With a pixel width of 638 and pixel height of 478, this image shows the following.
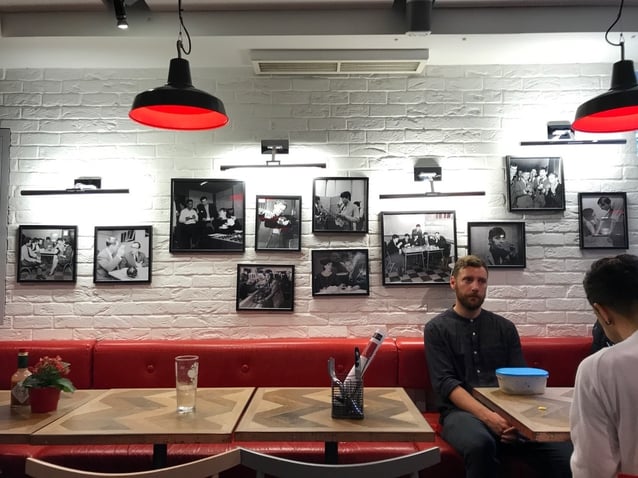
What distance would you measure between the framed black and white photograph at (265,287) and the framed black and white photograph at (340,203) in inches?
14.0

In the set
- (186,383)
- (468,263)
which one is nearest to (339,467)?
(186,383)

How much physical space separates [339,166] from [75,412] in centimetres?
208

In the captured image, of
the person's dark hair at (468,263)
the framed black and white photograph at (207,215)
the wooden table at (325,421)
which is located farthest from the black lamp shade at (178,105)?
the person's dark hair at (468,263)

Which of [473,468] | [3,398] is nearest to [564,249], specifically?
[473,468]

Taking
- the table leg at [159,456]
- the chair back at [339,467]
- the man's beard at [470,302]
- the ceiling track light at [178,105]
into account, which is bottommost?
the table leg at [159,456]

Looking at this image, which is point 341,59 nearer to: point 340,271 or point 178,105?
point 340,271

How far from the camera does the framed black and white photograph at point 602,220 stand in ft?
10.9

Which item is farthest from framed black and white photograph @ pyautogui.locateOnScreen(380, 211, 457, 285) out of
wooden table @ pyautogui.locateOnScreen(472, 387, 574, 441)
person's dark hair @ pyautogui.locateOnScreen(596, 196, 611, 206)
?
wooden table @ pyautogui.locateOnScreen(472, 387, 574, 441)

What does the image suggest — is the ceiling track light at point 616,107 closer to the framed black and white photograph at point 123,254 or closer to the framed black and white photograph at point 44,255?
the framed black and white photograph at point 123,254

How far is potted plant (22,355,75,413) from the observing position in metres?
1.95

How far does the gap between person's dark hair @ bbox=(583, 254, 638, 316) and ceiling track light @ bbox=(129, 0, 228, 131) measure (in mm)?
1533

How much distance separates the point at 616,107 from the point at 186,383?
2067 millimetres

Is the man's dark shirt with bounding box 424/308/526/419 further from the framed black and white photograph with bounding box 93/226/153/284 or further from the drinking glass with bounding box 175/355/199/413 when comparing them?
the framed black and white photograph with bounding box 93/226/153/284

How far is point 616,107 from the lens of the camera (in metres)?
2.21
